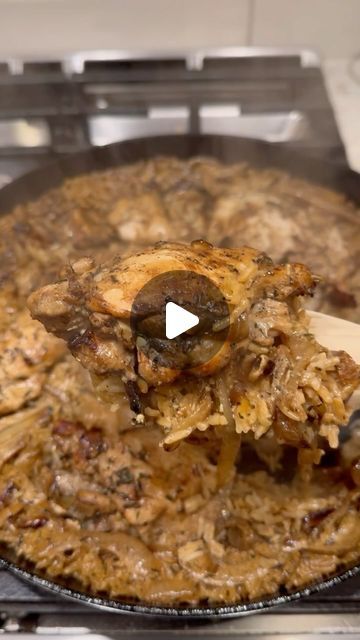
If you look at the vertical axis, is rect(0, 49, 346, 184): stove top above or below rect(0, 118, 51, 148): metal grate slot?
above

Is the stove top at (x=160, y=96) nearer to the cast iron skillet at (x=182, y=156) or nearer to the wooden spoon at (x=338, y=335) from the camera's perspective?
the cast iron skillet at (x=182, y=156)

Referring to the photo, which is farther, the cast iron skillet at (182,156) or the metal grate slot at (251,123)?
the metal grate slot at (251,123)

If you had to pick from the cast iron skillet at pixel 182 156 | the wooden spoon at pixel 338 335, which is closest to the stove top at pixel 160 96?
the cast iron skillet at pixel 182 156

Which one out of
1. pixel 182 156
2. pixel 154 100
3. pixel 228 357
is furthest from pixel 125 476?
pixel 154 100

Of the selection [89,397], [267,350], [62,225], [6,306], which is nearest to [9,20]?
[62,225]

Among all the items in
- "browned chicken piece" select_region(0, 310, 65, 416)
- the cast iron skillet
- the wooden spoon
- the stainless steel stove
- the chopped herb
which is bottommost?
the chopped herb

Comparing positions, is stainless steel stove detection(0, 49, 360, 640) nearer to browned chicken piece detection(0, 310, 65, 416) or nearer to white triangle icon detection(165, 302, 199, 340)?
browned chicken piece detection(0, 310, 65, 416)
